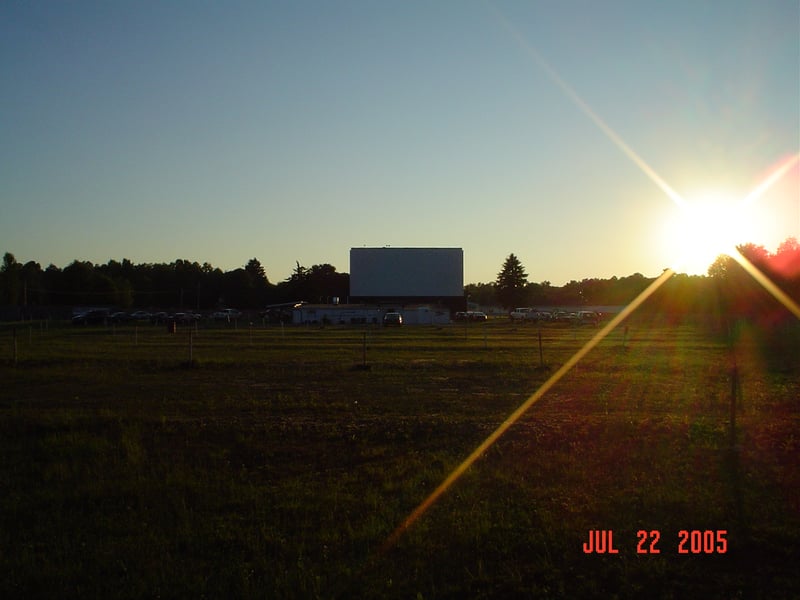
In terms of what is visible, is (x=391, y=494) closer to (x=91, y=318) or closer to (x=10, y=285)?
(x=91, y=318)

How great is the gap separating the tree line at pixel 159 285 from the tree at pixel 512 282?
1146 inches

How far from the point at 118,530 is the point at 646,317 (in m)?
79.0

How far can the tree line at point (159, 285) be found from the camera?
389ft

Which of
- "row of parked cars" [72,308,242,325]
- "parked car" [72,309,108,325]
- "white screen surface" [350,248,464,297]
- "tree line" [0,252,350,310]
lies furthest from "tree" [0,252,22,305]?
"white screen surface" [350,248,464,297]

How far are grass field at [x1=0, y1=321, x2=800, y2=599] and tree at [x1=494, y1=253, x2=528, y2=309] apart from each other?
112 m

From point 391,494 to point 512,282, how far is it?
121440 millimetres

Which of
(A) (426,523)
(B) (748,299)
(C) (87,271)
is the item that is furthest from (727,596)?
(C) (87,271)

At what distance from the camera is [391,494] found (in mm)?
8023

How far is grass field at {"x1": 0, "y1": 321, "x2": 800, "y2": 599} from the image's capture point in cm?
579

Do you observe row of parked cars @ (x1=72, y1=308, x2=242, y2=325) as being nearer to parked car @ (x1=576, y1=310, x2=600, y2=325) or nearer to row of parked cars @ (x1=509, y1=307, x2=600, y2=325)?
row of parked cars @ (x1=509, y1=307, x2=600, y2=325)

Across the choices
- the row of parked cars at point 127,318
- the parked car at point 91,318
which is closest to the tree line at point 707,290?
the row of parked cars at point 127,318

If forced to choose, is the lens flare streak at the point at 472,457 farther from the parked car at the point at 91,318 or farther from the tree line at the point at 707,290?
the parked car at the point at 91,318

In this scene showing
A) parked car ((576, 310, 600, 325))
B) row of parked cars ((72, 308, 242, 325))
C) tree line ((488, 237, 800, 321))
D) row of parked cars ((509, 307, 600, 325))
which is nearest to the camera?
tree line ((488, 237, 800, 321))

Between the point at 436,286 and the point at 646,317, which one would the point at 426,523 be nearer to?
the point at 646,317
